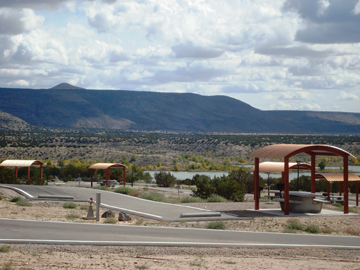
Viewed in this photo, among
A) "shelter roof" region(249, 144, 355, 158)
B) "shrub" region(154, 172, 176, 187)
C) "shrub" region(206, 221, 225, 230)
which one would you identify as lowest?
"shrub" region(154, 172, 176, 187)

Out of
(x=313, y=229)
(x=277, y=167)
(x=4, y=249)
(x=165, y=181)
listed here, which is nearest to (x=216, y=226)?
(x=313, y=229)

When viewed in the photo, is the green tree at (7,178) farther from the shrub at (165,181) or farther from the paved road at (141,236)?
the paved road at (141,236)

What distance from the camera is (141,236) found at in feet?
43.1

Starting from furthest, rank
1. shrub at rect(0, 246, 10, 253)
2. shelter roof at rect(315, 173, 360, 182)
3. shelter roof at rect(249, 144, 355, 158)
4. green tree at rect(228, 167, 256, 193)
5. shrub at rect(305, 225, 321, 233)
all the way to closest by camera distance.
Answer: green tree at rect(228, 167, 256, 193)
shelter roof at rect(315, 173, 360, 182)
shelter roof at rect(249, 144, 355, 158)
shrub at rect(305, 225, 321, 233)
shrub at rect(0, 246, 10, 253)

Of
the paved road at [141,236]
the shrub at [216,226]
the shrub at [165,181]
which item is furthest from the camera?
the shrub at [165,181]

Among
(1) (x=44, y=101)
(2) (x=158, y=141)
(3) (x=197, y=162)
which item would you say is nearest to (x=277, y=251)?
(3) (x=197, y=162)

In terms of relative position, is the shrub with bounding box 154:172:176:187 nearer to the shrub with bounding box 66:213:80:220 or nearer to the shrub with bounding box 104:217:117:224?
the shrub with bounding box 66:213:80:220

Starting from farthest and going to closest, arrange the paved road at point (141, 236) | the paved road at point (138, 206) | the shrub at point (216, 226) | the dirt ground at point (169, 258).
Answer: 1. the paved road at point (138, 206)
2. the shrub at point (216, 226)
3. the paved road at point (141, 236)
4. the dirt ground at point (169, 258)

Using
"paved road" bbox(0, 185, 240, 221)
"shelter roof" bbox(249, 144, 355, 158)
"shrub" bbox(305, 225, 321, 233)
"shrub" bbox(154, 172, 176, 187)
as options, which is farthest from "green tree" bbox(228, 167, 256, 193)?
"shrub" bbox(305, 225, 321, 233)

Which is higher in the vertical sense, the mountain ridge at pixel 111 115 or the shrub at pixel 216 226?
the mountain ridge at pixel 111 115

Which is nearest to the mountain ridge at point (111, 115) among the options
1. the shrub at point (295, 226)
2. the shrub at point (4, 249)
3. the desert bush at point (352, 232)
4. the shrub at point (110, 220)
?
the shrub at point (110, 220)

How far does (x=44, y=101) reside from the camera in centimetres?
18275

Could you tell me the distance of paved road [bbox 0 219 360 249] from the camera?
40.0ft

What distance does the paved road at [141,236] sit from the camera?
1220 cm
